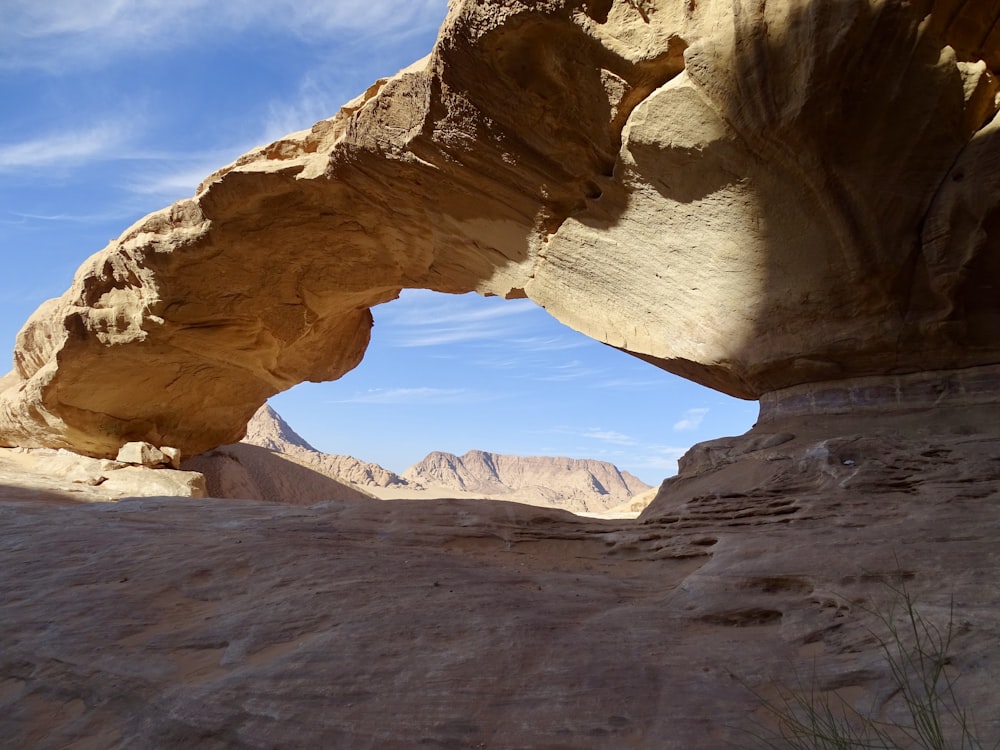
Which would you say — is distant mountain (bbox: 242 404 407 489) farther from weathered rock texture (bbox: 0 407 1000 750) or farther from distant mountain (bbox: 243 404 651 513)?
weathered rock texture (bbox: 0 407 1000 750)

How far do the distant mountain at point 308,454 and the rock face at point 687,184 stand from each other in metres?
Answer: 25.6

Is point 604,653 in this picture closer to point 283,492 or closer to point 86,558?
point 86,558

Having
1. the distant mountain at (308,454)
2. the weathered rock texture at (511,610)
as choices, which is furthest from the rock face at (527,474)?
the weathered rock texture at (511,610)

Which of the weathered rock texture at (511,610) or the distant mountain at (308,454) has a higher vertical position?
the distant mountain at (308,454)

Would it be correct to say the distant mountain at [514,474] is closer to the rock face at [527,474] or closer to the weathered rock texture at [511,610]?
the rock face at [527,474]

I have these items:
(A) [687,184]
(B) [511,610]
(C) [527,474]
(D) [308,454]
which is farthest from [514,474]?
(B) [511,610]

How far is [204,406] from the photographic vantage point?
12344 millimetres

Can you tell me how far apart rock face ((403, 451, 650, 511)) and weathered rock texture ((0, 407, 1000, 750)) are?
55617 millimetres

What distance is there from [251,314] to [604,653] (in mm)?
8648

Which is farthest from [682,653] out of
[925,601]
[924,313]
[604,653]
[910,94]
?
[910,94]

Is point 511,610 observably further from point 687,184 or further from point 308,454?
point 308,454

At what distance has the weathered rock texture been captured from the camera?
2318 mm

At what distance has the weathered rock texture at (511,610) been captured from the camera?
2318 mm

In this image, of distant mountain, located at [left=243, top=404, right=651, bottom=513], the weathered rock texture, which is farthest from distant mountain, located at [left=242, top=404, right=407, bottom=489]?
the weathered rock texture
